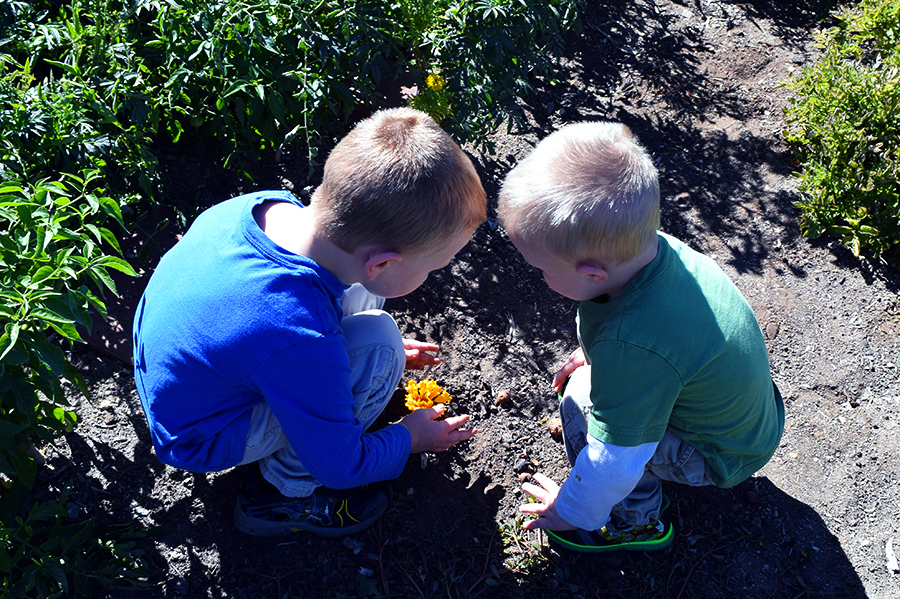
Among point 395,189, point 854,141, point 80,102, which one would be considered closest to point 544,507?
point 395,189

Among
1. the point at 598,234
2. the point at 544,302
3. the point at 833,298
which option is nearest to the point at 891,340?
the point at 833,298

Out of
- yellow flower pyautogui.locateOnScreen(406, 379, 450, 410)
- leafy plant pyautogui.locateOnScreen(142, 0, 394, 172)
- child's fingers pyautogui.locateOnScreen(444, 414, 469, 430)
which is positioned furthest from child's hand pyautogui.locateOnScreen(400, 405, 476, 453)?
leafy plant pyautogui.locateOnScreen(142, 0, 394, 172)

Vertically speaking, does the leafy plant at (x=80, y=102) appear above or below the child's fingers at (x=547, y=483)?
above

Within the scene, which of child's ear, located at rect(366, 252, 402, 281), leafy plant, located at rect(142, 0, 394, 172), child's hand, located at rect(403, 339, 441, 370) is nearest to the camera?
child's ear, located at rect(366, 252, 402, 281)

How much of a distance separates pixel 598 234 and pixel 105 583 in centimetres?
202

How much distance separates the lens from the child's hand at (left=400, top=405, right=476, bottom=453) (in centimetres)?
242

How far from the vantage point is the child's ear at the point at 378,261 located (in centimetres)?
188

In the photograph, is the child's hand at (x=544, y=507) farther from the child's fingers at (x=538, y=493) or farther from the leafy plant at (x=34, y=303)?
the leafy plant at (x=34, y=303)

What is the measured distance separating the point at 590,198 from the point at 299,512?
5.15 feet

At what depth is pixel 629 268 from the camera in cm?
188

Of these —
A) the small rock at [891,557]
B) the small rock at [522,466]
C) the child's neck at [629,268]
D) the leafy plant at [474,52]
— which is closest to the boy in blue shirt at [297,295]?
the child's neck at [629,268]

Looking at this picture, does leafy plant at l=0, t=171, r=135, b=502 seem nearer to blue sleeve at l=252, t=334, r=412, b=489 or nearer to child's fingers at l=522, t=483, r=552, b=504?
blue sleeve at l=252, t=334, r=412, b=489

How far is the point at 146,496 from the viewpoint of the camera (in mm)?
2539

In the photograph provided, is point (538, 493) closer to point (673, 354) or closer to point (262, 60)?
point (673, 354)
